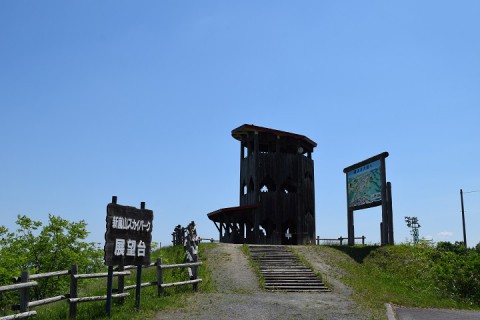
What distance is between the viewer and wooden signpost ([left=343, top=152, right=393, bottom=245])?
25.5m

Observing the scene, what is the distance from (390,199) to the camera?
1001 inches

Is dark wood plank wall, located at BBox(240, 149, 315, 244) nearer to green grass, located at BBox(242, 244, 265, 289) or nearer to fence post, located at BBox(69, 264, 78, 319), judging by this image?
green grass, located at BBox(242, 244, 265, 289)

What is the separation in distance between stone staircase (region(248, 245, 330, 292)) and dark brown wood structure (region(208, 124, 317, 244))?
8463 millimetres

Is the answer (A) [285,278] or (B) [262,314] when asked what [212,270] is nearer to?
(A) [285,278]

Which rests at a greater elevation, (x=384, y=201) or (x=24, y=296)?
(x=384, y=201)

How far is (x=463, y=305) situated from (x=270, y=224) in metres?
18.8

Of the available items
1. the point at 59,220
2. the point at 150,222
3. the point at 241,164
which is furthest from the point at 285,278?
the point at 241,164

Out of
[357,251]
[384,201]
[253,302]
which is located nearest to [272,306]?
[253,302]

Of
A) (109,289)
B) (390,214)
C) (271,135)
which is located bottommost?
(109,289)

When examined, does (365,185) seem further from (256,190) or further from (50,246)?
(50,246)

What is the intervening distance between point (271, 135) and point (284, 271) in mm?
16091

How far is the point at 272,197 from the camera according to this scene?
3325 centimetres

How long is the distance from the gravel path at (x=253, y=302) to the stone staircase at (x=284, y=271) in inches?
24.6

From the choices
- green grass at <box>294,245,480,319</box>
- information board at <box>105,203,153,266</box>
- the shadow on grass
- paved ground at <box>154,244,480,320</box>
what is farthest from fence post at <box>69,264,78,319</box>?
the shadow on grass
